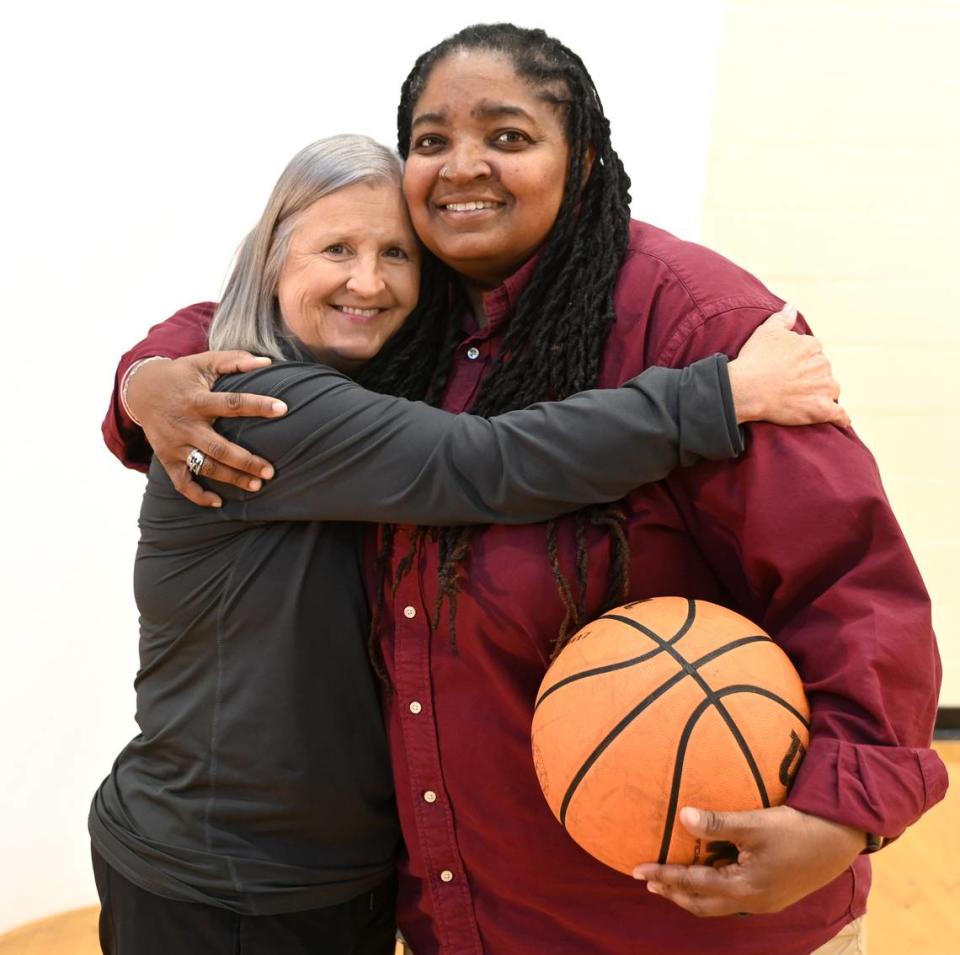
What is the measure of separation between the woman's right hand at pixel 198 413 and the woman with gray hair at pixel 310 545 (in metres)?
0.02

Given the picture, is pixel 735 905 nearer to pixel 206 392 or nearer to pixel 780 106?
pixel 206 392

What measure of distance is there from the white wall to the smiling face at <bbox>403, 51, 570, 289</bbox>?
1.75 metres

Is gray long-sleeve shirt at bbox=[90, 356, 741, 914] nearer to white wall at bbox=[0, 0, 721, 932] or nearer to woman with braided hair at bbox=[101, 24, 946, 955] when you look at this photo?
woman with braided hair at bbox=[101, 24, 946, 955]

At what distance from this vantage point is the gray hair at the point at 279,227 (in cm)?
177

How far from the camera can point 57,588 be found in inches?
130

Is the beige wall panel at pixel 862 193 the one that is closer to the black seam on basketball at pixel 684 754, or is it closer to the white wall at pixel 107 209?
the white wall at pixel 107 209

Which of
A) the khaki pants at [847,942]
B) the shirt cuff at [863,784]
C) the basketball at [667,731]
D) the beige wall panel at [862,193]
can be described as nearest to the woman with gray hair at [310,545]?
the basketball at [667,731]

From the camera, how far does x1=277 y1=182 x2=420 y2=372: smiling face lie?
5.79 feet

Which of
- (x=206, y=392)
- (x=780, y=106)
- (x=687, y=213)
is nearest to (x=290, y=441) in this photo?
(x=206, y=392)

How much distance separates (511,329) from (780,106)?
2748 millimetres

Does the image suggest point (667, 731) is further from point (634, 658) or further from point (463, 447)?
point (463, 447)

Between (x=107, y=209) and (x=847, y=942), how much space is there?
108 inches

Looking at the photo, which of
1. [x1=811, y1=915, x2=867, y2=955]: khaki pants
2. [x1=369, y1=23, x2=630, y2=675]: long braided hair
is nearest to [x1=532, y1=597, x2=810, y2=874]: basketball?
[x1=369, y1=23, x2=630, y2=675]: long braided hair

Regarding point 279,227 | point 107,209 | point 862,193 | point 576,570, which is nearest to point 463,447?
point 576,570
